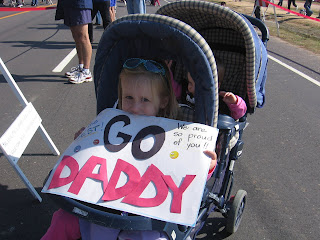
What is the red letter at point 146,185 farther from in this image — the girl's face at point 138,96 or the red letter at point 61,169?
the girl's face at point 138,96

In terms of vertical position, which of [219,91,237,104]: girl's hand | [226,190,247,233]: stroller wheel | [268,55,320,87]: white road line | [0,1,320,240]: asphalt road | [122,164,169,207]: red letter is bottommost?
[268,55,320,87]: white road line

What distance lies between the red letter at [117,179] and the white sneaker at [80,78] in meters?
3.83

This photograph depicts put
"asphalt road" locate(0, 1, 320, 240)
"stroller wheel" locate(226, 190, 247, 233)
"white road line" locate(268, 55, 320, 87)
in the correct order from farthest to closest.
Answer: "white road line" locate(268, 55, 320, 87), "asphalt road" locate(0, 1, 320, 240), "stroller wheel" locate(226, 190, 247, 233)

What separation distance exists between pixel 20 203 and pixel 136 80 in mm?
1506

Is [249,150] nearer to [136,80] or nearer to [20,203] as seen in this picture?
[136,80]

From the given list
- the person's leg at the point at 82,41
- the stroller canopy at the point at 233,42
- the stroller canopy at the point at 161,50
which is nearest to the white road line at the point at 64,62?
the person's leg at the point at 82,41

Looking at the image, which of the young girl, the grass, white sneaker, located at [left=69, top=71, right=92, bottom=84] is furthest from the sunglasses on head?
the grass

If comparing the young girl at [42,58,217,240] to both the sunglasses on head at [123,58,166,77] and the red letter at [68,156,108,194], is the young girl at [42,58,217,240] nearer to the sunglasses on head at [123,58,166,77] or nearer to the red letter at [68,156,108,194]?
the sunglasses on head at [123,58,166,77]

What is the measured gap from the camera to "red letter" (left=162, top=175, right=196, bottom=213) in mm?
1329

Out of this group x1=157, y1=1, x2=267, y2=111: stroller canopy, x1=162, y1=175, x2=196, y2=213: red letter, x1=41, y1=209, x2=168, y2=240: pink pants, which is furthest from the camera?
x1=157, y1=1, x2=267, y2=111: stroller canopy

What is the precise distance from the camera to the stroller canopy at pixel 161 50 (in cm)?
147

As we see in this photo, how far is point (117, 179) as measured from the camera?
1.42 meters

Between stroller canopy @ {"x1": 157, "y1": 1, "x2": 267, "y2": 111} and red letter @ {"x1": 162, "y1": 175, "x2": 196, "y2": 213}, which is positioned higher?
stroller canopy @ {"x1": 157, "y1": 1, "x2": 267, "y2": 111}

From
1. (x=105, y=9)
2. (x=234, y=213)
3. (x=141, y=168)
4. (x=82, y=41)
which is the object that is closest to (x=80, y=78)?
(x=82, y=41)
